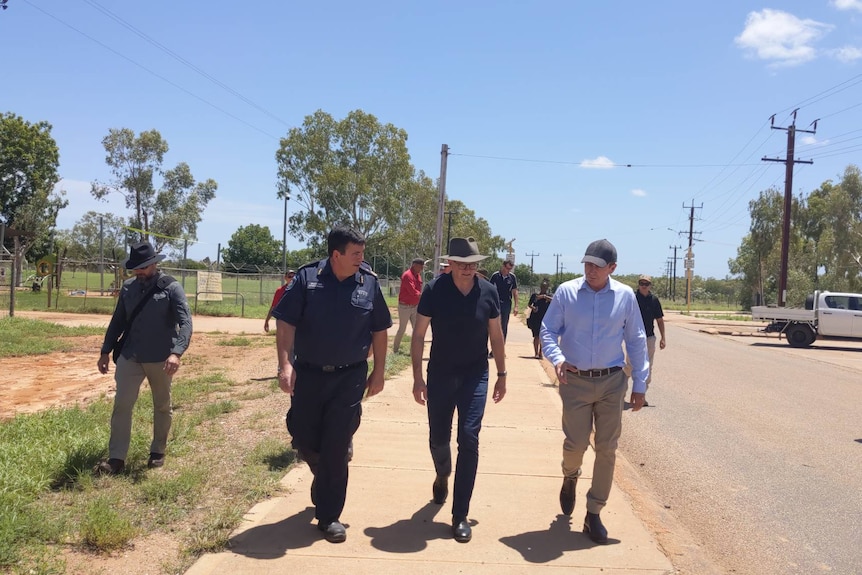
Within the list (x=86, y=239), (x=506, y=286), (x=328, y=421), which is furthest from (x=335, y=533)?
(x=86, y=239)

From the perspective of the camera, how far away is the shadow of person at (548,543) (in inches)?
171

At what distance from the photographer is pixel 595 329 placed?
4738 millimetres

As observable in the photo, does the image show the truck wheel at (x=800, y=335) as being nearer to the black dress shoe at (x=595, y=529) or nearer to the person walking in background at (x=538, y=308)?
the person walking in background at (x=538, y=308)

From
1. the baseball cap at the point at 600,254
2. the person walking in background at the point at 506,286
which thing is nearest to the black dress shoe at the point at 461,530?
the baseball cap at the point at 600,254

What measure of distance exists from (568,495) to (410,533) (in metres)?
1.15

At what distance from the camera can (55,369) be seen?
12773 mm

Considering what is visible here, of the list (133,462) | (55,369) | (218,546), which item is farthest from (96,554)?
(55,369)

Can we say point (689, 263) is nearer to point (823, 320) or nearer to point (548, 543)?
point (823, 320)

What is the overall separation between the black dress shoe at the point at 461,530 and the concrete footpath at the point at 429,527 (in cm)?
6

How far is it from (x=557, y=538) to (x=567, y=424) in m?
0.72

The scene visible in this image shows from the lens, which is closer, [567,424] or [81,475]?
[567,424]

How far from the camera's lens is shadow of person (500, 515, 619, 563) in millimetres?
4338

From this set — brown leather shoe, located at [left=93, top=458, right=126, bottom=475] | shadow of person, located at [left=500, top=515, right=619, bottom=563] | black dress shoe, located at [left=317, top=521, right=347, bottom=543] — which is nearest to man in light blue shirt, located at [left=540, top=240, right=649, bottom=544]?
shadow of person, located at [left=500, top=515, right=619, bottom=563]

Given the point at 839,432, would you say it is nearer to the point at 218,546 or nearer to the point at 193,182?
the point at 218,546
